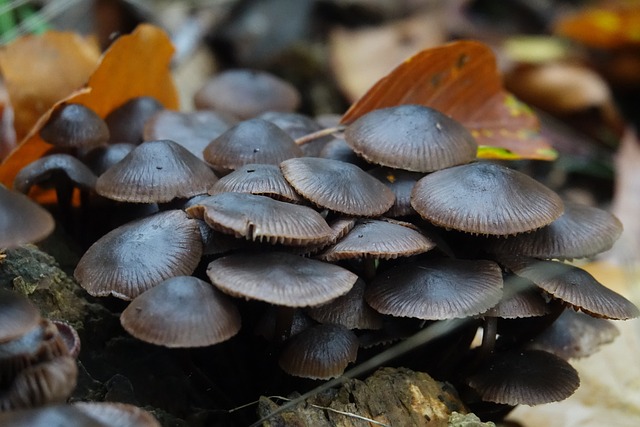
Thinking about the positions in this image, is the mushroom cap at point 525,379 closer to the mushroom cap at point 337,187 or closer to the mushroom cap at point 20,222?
the mushroom cap at point 337,187

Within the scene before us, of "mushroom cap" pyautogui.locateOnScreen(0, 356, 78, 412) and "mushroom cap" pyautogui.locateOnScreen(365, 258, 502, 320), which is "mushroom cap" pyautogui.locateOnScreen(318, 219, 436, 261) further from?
"mushroom cap" pyautogui.locateOnScreen(0, 356, 78, 412)

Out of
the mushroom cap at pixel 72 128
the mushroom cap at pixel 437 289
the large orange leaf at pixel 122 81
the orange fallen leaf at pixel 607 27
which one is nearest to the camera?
the mushroom cap at pixel 437 289

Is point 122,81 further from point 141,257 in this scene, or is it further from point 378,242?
point 378,242

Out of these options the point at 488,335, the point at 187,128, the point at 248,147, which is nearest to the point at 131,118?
the point at 187,128

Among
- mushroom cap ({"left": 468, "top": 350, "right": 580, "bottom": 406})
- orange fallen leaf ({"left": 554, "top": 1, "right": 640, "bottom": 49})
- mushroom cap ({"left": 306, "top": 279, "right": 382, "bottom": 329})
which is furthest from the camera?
orange fallen leaf ({"left": 554, "top": 1, "right": 640, "bottom": 49})

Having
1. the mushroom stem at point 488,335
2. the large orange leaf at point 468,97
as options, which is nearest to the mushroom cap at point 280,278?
the mushroom stem at point 488,335

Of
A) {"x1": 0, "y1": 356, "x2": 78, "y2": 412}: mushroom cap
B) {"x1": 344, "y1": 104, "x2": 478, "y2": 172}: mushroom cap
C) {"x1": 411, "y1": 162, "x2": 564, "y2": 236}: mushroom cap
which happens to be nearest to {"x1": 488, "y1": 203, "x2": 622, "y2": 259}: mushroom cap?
{"x1": 411, "y1": 162, "x2": 564, "y2": 236}: mushroom cap
